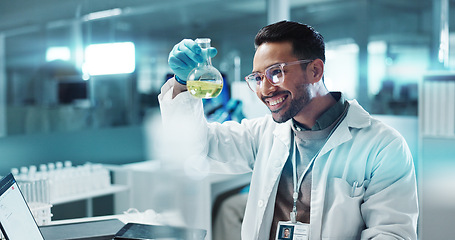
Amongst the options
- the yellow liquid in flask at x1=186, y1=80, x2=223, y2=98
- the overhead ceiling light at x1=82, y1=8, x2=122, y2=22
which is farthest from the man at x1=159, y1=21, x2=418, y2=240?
the overhead ceiling light at x1=82, y1=8, x2=122, y2=22

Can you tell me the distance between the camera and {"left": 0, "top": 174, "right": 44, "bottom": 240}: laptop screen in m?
1.22

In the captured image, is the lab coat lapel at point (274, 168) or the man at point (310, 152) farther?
the lab coat lapel at point (274, 168)

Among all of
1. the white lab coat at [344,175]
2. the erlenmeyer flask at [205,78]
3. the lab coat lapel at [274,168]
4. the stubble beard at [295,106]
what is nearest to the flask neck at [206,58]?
the erlenmeyer flask at [205,78]

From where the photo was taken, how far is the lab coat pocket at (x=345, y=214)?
1.54m

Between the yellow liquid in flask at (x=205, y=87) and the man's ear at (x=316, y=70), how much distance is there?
0.40 meters

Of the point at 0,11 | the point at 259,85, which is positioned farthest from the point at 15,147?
the point at 259,85

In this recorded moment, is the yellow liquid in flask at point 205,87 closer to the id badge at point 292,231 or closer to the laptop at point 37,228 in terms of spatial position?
the laptop at point 37,228

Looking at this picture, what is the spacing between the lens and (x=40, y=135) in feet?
11.0

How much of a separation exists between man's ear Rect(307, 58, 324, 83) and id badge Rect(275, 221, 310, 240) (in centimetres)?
52

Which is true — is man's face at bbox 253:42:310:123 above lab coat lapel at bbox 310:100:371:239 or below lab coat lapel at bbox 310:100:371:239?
above

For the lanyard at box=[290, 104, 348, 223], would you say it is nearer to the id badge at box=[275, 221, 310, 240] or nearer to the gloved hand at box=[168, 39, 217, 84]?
the id badge at box=[275, 221, 310, 240]

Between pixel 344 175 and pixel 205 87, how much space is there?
589mm

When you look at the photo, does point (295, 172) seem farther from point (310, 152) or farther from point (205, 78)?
point (205, 78)

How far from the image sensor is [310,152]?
1.69m
